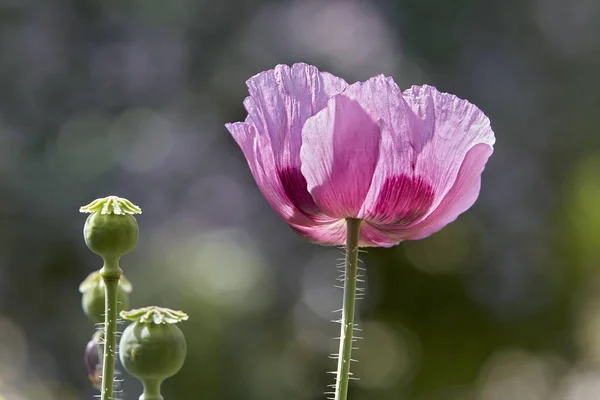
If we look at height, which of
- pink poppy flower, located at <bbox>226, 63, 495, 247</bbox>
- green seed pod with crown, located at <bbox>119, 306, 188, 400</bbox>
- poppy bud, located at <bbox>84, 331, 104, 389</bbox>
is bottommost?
green seed pod with crown, located at <bbox>119, 306, 188, 400</bbox>

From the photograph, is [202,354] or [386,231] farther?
[202,354]

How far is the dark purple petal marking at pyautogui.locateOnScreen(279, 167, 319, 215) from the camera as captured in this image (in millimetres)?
469

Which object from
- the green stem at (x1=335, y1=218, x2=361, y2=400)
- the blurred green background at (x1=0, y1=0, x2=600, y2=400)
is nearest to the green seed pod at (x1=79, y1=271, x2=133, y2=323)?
the green stem at (x1=335, y1=218, x2=361, y2=400)

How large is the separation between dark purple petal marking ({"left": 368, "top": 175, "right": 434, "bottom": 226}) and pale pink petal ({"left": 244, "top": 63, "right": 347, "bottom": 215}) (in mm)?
33

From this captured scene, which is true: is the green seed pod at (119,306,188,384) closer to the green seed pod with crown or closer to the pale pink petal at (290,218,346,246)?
the green seed pod with crown

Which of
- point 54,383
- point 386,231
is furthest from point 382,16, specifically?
point 386,231

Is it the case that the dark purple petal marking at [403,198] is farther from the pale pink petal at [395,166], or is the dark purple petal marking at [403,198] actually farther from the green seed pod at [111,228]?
the green seed pod at [111,228]

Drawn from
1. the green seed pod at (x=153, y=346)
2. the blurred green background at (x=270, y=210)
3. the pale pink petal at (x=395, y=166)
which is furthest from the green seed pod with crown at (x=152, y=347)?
the blurred green background at (x=270, y=210)

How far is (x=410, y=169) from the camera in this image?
47 centimetres

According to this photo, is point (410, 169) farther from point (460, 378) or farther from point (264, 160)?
point (460, 378)

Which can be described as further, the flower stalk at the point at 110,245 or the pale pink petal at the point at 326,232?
the pale pink petal at the point at 326,232

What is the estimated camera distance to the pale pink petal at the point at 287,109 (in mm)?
470

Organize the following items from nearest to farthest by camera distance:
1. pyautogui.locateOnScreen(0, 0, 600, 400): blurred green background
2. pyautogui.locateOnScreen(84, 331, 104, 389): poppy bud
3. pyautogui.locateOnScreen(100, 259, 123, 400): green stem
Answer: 1. pyautogui.locateOnScreen(100, 259, 123, 400): green stem
2. pyautogui.locateOnScreen(84, 331, 104, 389): poppy bud
3. pyautogui.locateOnScreen(0, 0, 600, 400): blurred green background

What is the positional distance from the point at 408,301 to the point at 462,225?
1.05 ft
